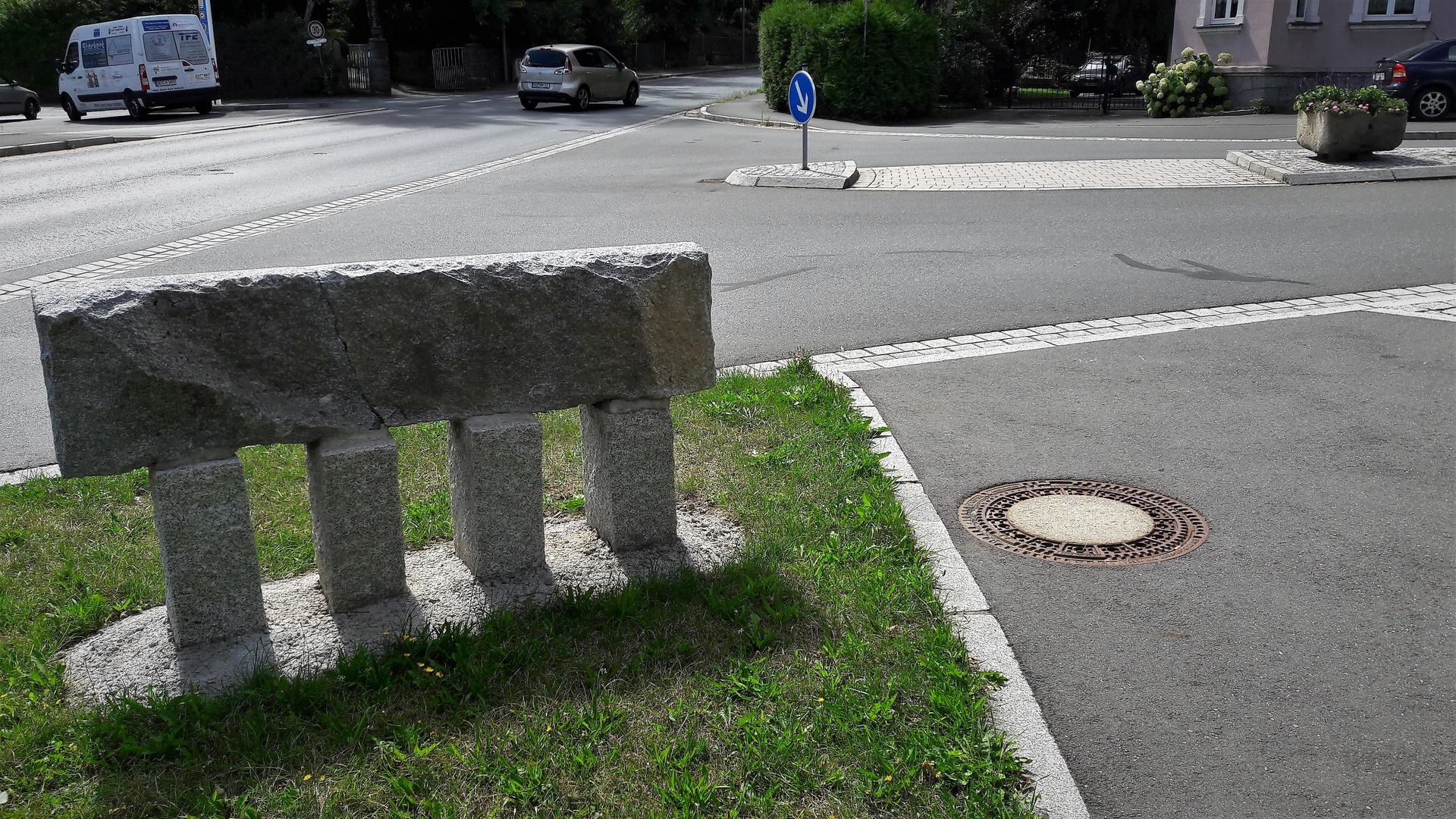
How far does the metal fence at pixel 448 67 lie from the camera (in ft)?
137

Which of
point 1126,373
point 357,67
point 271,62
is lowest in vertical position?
point 1126,373

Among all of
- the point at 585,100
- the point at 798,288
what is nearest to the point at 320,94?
the point at 585,100

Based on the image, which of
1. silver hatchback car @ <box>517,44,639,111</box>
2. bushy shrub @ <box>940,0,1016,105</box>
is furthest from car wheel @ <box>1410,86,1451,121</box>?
silver hatchback car @ <box>517,44,639,111</box>

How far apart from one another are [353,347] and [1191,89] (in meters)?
26.0

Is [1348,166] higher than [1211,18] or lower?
lower

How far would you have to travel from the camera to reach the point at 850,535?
4508 millimetres

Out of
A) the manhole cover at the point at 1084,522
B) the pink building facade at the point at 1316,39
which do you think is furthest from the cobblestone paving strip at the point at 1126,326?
the pink building facade at the point at 1316,39

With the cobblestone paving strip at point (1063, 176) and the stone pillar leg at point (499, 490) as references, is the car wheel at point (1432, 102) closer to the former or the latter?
the cobblestone paving strip at point (1063, 176)

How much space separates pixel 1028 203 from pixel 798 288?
18.0 ft

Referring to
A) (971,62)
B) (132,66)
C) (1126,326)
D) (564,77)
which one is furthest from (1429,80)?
(132,66)

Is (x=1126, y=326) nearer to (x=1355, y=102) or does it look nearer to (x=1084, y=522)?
(x=1084, y=522)

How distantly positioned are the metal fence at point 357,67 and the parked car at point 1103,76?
23.4m

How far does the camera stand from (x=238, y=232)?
38.4 ft

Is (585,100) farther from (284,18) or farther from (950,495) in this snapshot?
(950,495)
